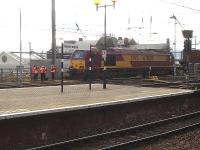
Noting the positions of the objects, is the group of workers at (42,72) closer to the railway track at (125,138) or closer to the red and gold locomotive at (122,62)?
the red and gold locomotive at (122,62)

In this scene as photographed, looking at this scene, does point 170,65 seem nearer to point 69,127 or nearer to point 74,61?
point 74,61

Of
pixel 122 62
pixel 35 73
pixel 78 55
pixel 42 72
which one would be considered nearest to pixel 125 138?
pixel 42 72

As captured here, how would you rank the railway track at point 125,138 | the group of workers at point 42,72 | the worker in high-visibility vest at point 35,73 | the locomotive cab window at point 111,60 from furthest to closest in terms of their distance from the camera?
the locomotive cab window at point 111,60, the worker in high-visibility vest at point 35,73, the group of workers at point 42,72, the railway track at point 125,138

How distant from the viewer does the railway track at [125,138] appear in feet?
41.7

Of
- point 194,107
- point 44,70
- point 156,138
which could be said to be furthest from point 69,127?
point 44,70

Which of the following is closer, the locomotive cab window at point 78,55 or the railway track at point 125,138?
the railway track at point 125,138

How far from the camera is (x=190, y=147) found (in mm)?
12953

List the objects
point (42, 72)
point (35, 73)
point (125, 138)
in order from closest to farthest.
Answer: point (125, 138) → point (42, 72) → point (35, 73)

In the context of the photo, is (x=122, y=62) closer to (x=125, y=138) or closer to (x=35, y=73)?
(x=35, y=73)

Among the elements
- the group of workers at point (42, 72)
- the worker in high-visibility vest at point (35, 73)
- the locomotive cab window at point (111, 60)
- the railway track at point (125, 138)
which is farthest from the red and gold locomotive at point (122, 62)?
the railway track at point (125, 138)

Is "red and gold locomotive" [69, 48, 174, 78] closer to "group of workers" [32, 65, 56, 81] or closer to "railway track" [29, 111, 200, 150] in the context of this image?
"group of workers" [32, 65, 56, 81]

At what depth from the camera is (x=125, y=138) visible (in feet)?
47.8

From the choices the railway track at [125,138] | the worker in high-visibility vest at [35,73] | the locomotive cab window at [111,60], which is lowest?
the railway track at [125,138]

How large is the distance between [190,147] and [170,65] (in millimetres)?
38267
